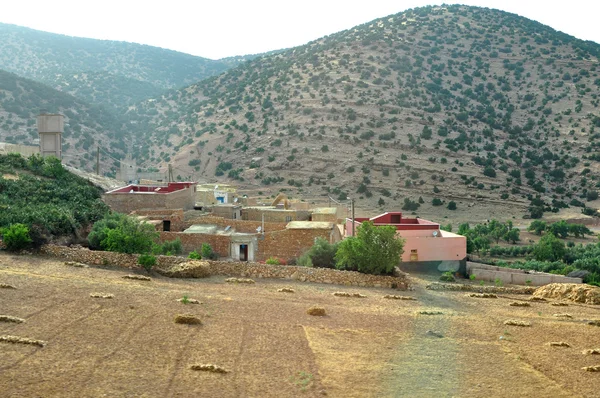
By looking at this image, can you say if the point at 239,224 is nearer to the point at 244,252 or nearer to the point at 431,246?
the point at 244,252

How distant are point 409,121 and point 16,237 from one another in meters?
55.7

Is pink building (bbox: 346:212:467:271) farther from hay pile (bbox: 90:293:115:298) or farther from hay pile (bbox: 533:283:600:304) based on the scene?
hay pile (bbox: 90:293:115:298)

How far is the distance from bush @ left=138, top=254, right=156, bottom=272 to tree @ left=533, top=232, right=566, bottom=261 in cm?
2926

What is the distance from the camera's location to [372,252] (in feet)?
79.3

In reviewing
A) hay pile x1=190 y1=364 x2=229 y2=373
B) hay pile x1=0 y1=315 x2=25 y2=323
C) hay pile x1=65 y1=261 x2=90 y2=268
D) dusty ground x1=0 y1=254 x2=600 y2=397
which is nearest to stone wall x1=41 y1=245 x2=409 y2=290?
hay pile x1=65 y1=261 x2=90 y2=268

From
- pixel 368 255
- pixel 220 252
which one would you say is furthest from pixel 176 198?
pixel 368 255

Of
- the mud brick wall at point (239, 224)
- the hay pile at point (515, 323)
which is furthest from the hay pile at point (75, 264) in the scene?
the hay pile at point (515, 323)

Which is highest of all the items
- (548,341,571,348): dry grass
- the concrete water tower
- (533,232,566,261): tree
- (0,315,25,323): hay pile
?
the concrete water tower

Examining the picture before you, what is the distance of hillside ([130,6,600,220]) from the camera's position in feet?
205

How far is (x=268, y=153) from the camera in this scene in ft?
225

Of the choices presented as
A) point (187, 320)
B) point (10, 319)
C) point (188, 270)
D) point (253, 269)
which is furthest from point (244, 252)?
point (10, 319)

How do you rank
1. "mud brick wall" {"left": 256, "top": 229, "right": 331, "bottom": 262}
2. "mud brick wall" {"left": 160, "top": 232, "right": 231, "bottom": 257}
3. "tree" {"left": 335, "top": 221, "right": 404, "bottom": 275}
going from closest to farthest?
"tree" {"left": 335, "top": 221, "right": 404, "bottom": 275} → "mud brick wall" {"left": 160, "top": 232, "right": 231, "bottom": 257} → "mud brick wall" {"left": 256, "top": 229, "right": 331, "bottom": 262}

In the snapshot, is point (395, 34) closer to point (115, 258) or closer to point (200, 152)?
point (200, 152)

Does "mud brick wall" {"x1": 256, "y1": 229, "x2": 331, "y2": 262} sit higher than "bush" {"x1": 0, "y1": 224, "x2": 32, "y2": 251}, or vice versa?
"bush" {"x1": 0, "y1": 224, "x2": 32, "y2": 251}
